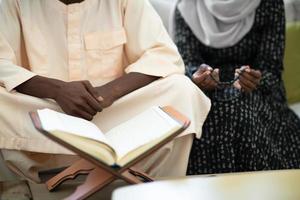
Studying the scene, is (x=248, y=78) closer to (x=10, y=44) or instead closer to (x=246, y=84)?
(x=246, y=84)

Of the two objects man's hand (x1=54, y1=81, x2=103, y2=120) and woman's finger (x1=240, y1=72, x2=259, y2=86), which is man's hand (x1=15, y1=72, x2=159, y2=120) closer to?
man's hand (x1=54, y1=81, x2=103, y2=120)

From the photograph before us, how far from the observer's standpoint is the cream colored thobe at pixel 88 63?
5.41ft

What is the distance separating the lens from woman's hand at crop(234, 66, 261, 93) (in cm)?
190

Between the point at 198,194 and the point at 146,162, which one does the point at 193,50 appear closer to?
the point at 146,162

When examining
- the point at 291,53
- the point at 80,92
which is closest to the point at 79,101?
the point at 80,92

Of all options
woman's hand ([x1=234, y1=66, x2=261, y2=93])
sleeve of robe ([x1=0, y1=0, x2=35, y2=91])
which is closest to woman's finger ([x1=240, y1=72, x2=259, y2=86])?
woman's hand ([x1=234, y1=66, x2=261, y2=93])

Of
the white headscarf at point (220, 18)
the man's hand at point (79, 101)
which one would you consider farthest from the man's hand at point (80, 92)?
the white headscarf at point (220, 18)

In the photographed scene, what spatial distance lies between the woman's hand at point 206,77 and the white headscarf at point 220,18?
0.26 m

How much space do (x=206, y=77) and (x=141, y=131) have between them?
0.61m

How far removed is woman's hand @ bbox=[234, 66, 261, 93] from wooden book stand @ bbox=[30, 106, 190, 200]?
533 millimetres

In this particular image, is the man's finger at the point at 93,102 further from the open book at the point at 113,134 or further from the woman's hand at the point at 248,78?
the woman's hand at the point at 248,78

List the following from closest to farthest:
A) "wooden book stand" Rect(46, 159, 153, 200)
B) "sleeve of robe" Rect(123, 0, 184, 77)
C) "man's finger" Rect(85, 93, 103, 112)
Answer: "wooden book stand" Rect(46, 159, 153, 200)
"man's finger" Rect(85, 93, 103, 112)
"sleeve of robe" Rect(123, 0, 184, 77)

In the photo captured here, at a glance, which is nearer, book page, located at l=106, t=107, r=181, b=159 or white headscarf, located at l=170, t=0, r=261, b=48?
book page, located at l=106, t=107, r=181, b=159

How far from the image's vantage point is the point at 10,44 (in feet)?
5.82
